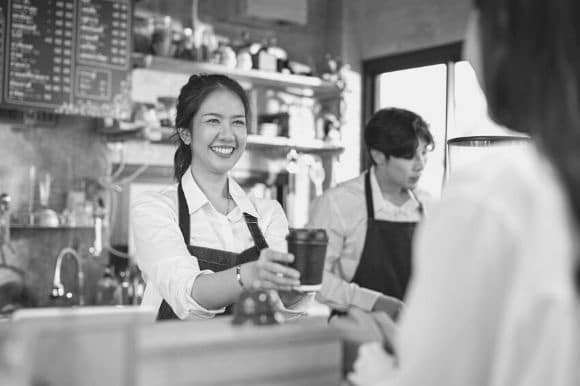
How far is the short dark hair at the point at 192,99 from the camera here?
258 centimetres

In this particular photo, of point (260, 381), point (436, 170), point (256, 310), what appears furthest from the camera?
point (436, 170)

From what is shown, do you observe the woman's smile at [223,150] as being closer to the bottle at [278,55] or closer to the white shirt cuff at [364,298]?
the white shirt cuff at [364,298]

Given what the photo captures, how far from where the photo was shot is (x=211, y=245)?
2.49m

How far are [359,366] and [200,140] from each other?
1.46 metres

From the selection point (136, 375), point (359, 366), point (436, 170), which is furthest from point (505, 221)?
point (436, 170)

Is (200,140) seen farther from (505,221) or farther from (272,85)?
(272,85)

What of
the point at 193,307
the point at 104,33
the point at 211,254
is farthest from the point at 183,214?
the point at 104,33

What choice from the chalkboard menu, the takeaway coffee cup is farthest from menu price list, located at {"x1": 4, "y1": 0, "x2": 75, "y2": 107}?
the takeaway coffee cup

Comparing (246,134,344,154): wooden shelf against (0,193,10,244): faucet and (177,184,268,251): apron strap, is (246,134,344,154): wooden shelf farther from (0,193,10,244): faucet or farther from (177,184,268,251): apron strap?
(177,184,268,251): apron strap

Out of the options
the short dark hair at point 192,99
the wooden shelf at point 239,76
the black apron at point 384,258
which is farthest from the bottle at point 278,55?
the short dark hair at point 192,99

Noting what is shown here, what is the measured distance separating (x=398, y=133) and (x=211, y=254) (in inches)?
49.1

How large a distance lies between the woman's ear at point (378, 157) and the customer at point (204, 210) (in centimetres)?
80

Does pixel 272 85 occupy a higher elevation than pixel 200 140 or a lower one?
higher

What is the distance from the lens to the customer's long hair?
2.95 feet
